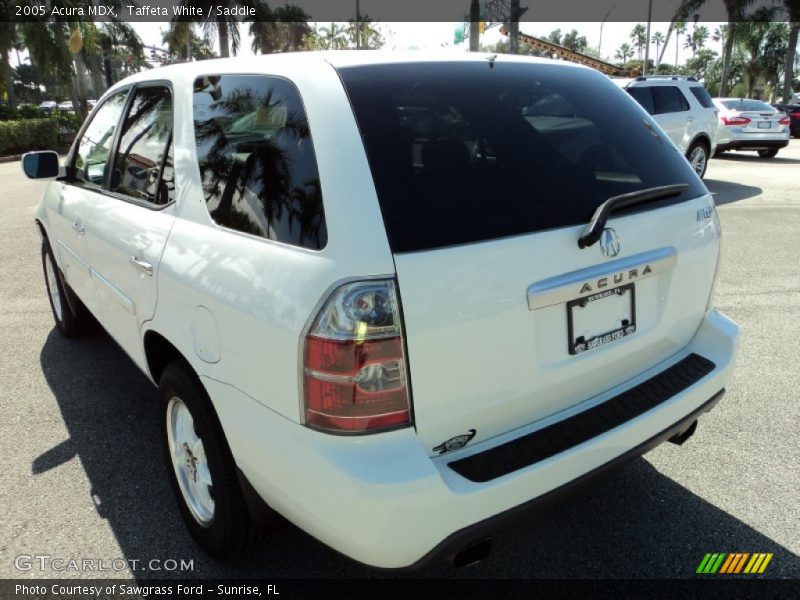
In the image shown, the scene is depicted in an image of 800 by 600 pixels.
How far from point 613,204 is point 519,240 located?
0.41 m

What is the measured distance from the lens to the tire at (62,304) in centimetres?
446

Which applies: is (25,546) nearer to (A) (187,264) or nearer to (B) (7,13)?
(A) (187,264)

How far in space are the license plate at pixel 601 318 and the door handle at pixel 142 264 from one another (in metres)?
1.60

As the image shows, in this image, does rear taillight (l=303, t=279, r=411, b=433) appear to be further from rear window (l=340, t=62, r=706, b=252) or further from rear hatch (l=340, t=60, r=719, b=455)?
rear window (l=340, t=62, r=706, b=252)

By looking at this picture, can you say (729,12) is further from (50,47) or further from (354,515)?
(354,515)

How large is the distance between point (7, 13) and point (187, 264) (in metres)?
33.6

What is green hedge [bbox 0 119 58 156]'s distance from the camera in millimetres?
21906

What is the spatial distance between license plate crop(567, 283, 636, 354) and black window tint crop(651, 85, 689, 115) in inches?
424

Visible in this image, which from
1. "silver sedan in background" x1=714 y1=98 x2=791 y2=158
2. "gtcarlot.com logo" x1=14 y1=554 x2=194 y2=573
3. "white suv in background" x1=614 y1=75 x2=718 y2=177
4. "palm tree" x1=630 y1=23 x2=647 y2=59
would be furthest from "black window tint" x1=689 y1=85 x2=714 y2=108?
"palm tree" x1=630 y1=23 x2=647 y2=59

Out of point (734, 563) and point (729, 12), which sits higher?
point (729, 12)

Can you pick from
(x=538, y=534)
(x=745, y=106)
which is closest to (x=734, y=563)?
A: (x=538, y=534)

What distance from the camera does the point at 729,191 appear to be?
1166 cm

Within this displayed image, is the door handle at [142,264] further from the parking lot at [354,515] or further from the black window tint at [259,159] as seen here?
the parking lot at [354,515]

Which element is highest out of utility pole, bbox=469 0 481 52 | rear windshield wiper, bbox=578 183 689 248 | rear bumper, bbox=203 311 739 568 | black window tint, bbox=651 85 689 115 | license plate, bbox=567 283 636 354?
utility pole, bbox=469 0 481 52
